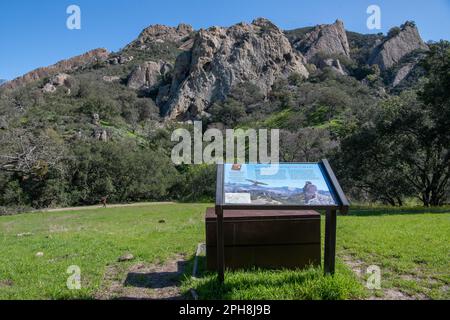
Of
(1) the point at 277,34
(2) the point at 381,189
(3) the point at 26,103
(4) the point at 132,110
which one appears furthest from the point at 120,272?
(1) the point at 277,34

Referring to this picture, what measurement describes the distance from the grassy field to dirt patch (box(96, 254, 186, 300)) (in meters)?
0.13

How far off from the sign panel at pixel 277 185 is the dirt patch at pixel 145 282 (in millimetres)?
1659

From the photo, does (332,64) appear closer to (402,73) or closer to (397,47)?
(402,73)

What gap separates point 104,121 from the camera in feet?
213

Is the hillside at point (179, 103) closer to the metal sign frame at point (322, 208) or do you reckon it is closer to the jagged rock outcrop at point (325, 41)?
the jagged rock outcrop at point (325, 41)

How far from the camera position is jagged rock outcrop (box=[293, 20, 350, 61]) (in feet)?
424

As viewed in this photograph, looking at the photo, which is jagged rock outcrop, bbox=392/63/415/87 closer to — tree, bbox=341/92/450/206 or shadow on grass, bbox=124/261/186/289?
tree, bbox=341/92/450/206

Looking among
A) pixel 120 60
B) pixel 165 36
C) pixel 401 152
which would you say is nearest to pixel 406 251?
pixel 401 152

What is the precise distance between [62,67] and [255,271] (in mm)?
167306

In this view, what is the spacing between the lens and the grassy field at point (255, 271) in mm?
5336

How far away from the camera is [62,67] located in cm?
15625

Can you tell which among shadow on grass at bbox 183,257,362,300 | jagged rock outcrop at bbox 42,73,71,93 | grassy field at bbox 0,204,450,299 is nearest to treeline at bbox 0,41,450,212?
grassy field at bbox 0,204,450,299

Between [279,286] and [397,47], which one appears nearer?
[279,286]

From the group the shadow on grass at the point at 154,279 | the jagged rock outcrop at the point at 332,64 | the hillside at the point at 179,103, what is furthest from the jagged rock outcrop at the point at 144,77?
the shadow on grass at the point at 154,279
